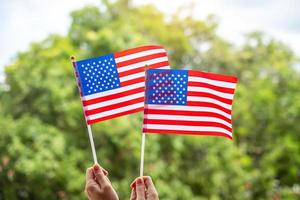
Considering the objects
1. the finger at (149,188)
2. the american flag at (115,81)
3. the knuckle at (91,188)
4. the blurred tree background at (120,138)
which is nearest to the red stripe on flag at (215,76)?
the american flag at (115,81)

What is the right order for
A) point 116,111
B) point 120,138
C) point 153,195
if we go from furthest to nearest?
point 120,138 → point 116,111 → point 153,195

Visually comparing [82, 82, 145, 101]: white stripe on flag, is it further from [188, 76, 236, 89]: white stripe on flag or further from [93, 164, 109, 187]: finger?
[93, 164, 109, 187]: finger

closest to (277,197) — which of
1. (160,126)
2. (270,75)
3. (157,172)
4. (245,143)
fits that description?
(245,143)

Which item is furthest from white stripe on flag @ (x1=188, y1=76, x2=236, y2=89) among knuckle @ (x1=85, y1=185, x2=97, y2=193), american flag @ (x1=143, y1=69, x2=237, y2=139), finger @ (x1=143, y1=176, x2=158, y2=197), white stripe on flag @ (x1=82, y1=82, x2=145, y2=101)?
knuckle @ (x1=85, y1=185, x2=97, y2=193)

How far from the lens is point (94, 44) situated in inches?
369

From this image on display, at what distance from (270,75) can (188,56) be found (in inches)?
128

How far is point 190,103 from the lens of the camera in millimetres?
2871

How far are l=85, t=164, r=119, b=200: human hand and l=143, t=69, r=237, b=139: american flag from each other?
0.76 meters

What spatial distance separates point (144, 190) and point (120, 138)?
6811mm

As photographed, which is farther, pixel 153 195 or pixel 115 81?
pixel 115 81

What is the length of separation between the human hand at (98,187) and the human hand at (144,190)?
94 mm

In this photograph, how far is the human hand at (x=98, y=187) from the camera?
1.92 meters

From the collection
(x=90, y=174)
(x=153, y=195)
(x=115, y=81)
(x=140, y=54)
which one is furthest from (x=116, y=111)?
(x=153, y=195)

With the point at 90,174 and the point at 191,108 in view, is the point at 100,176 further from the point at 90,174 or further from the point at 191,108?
the point at 191,108
